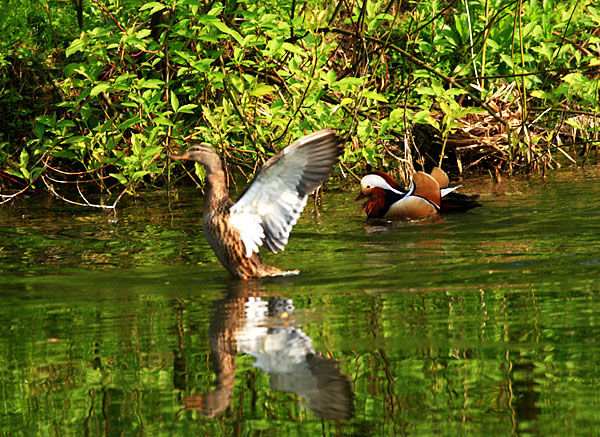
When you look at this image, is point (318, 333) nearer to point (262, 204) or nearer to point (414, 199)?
point (262, 204)

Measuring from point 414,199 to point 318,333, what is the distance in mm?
4351

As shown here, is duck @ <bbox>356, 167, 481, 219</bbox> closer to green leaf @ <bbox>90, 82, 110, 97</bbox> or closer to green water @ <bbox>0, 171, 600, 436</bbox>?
green water @ <bbox>0, 171, 600, 436</bbox>

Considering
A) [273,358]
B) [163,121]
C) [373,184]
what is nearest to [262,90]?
[163,121]

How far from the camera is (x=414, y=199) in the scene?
29.9 ft

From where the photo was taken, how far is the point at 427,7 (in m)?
10.6

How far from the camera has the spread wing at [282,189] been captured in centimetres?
665

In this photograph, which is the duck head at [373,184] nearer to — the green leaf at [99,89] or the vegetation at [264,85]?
the vegetation at [264,85]

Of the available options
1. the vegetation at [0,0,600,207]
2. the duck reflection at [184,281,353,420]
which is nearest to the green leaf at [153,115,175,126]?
the vegetation at [0,0,600,207]

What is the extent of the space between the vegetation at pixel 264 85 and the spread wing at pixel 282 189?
1.90 m

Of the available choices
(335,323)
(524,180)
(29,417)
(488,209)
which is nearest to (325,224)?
(488,209)

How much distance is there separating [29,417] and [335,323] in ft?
5.81

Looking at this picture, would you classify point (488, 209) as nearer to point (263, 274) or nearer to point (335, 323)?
point (263, 274)

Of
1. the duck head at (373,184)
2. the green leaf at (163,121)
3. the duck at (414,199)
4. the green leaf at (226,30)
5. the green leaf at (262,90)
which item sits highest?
the green leaf at (226,30)

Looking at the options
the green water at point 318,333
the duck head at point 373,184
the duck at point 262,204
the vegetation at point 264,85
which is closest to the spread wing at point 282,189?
the duck at point 262,204
